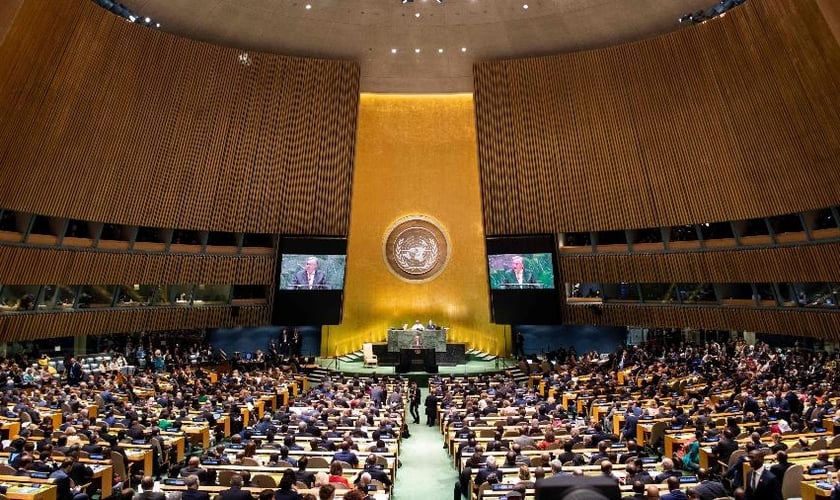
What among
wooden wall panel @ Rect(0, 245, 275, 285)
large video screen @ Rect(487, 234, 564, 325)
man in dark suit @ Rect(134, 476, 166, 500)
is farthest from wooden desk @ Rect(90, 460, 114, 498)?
large video screen @ Rect(487, 234, 564, 325)

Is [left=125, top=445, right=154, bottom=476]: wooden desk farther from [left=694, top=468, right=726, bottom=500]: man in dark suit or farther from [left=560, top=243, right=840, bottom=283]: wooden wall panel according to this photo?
[left=560, top=243, right=840, bottom=283]: wooden wall panel

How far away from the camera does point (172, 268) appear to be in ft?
69.5

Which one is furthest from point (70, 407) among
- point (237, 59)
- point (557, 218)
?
point (557, 218)

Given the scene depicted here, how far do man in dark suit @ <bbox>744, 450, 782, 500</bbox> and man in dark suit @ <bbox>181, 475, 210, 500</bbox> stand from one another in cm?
613

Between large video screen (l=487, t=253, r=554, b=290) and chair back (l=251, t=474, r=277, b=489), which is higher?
large video screen (l=487, t=253, r=554, b=290)

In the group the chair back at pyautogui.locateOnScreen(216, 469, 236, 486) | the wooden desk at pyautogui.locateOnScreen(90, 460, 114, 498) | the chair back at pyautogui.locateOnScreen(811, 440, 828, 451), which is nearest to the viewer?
the chair back at pyautogui.locateOnScreen(216, 469, 236, 486)

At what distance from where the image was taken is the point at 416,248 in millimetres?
26453

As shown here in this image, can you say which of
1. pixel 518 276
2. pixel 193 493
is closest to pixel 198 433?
pixel 193 493

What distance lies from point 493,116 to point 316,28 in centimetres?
702

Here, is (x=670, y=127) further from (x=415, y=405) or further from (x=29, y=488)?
(x=29, y=488)

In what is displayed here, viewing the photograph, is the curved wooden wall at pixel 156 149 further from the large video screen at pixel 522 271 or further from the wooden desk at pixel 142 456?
the wooden desk at pixel 142 456

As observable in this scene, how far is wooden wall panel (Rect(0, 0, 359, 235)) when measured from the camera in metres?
15.3

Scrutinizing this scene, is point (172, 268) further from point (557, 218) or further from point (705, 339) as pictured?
point (705, 339)

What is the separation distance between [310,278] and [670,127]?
43.4 feet
